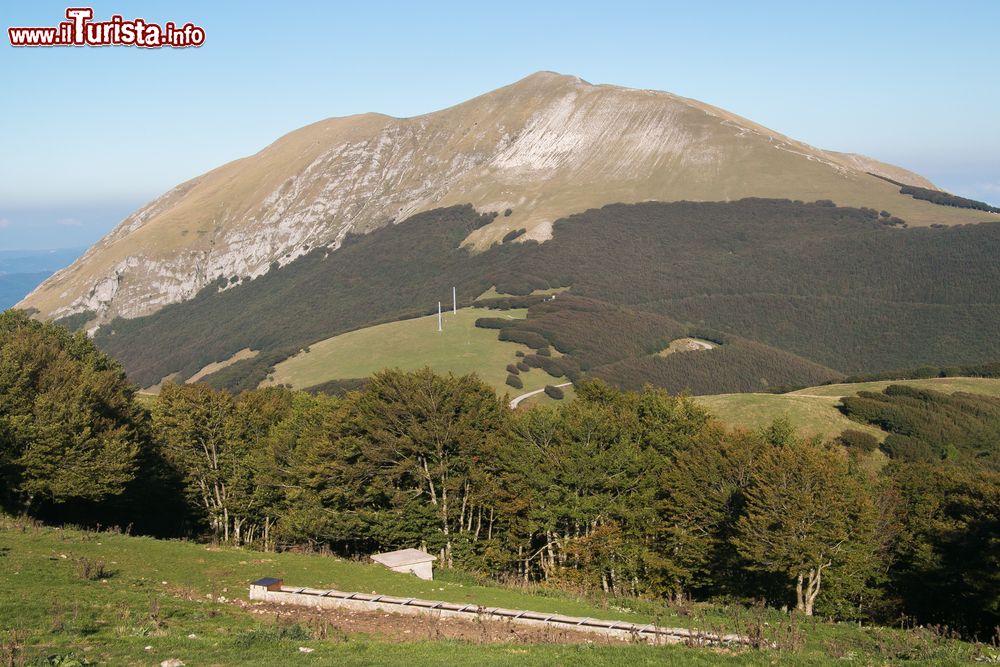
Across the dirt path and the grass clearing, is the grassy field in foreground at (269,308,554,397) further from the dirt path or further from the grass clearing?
the grass clearing

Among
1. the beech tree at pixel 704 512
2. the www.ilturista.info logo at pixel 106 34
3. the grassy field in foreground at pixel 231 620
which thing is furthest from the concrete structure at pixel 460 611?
the www.ilturista.info logo at pixel 106 34

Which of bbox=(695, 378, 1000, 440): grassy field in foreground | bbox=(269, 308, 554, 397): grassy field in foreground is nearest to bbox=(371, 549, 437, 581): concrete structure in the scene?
bbox=(695, 378, 1000, 440): grassy field in foreground

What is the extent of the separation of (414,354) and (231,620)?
117 metres

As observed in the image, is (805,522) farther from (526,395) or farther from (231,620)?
(526,395)

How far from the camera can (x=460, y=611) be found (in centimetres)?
2473

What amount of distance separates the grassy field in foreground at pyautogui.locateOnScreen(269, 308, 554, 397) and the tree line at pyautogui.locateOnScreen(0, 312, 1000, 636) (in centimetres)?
7389

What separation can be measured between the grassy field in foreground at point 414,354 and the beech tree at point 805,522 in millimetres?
85499

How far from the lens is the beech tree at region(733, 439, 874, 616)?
111ft

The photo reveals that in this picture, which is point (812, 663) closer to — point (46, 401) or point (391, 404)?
point (391, 404)

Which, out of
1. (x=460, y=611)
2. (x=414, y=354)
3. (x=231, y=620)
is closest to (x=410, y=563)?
(x=460, y=611)

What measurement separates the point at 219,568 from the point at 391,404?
17.3 m

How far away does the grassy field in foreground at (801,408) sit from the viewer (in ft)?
258

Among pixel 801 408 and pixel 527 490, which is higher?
pixel 527 490

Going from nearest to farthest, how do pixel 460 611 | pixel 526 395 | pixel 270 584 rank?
1. pixel 460 611
2. pixel 270 584
3. pixel 526 395
